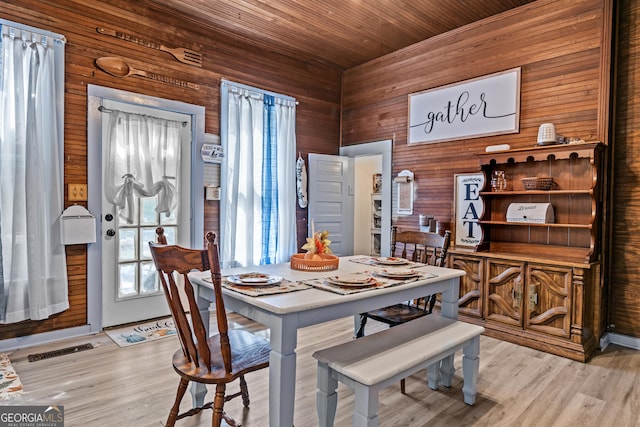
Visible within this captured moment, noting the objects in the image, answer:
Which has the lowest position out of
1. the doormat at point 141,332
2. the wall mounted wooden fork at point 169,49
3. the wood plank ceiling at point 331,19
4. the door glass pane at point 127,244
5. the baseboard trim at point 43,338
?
the doormat at point 141,332

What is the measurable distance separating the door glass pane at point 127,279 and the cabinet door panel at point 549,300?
11.8 feet

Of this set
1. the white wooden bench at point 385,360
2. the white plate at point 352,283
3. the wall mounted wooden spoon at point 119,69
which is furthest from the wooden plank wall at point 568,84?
the wall mounted wooden spoon at point 119,69

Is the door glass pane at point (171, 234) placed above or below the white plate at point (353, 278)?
above

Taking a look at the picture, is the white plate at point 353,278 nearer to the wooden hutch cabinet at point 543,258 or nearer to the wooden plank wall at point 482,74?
the wooden hutch cabinet at point 543,258

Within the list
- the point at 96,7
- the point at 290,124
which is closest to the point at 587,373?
the point at 290,124

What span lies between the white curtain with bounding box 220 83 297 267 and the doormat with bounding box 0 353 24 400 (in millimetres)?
1935

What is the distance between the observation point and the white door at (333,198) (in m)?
4.91

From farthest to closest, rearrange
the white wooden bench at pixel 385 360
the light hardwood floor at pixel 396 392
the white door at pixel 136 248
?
the white door at pixel 136 248 → the light hardwood floor at pixel 396 392 → the white wooden bench at pixel 385 360

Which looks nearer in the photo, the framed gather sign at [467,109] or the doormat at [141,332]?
the doormat at [141,332]

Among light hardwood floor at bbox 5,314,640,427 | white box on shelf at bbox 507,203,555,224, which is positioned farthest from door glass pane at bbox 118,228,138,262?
white box on shelf at bbox 507,203,555,224

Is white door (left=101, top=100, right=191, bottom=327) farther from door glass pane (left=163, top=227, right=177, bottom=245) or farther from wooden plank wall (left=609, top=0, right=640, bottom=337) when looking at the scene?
wooden plank wall (left=609, top=0, right=640, bottom=337)

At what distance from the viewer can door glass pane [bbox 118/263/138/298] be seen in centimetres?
357

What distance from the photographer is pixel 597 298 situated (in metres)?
3.07

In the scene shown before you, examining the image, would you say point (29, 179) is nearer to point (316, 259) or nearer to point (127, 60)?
point (127, 60)
